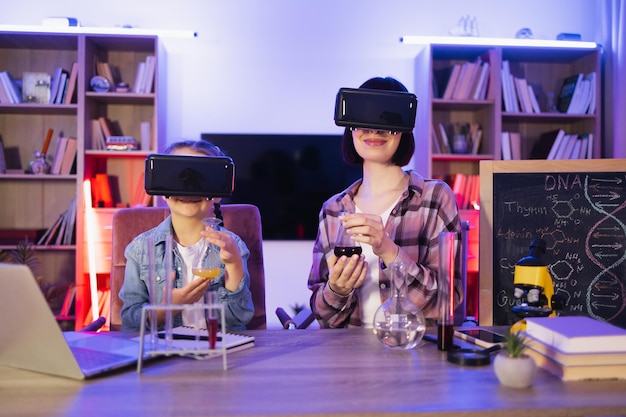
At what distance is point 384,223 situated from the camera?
1879 mm

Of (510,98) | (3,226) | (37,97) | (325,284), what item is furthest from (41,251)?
(510,98)

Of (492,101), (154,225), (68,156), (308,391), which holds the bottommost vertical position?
(308,391)

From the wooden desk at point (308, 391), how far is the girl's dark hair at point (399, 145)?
Answer: 2.72 ft

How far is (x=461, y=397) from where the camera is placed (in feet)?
3.16

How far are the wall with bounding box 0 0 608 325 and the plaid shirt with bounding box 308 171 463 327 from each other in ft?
8.23

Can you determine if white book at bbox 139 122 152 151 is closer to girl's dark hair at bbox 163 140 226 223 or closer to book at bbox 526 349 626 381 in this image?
girl's dark hair at bbox 163 140 226 223

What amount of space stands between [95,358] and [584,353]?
901 millimetres

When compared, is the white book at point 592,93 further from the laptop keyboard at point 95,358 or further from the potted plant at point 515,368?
the laptop keyboard at point 95,358

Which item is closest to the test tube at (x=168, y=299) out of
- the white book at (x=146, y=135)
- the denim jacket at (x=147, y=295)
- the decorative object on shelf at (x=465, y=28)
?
the denim jacket at (x=147, y=295)

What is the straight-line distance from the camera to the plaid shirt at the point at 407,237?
1754mm

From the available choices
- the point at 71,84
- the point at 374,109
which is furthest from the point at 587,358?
the point at 71,84

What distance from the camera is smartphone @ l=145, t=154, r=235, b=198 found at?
1.34 metres

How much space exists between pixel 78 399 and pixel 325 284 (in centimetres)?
92

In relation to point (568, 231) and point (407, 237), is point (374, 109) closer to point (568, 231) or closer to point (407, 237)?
point (407, 237)
